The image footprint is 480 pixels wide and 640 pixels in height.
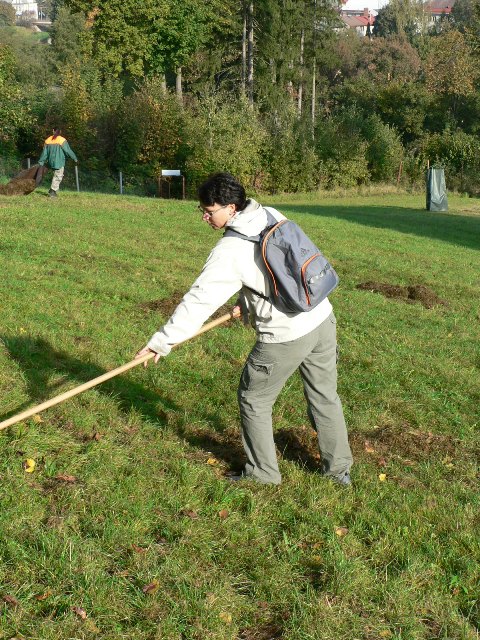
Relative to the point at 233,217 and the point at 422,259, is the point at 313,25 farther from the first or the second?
the point at 233,217

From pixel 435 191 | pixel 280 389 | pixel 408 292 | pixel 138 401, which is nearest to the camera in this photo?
pixel 280 389

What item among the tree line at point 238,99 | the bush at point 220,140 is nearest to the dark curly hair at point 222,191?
the tree line at point 238,99

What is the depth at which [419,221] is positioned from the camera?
25.4 meters

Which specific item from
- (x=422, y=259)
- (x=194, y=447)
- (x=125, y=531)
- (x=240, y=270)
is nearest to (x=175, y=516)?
(x=125, y=531)

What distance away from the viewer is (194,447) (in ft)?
18.3

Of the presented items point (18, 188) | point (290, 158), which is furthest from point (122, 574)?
point (290, 158)

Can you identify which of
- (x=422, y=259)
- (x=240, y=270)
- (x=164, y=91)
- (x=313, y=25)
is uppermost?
(x=313, y=25)

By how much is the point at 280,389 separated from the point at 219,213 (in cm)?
119

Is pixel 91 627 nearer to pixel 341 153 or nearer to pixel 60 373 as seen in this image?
pixel 60 373

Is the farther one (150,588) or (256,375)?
(256,375)

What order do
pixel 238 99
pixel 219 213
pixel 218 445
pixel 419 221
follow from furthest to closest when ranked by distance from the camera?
pixel 238 99 < pixel 419 221 < pixel 218 445 < pixel 219 213

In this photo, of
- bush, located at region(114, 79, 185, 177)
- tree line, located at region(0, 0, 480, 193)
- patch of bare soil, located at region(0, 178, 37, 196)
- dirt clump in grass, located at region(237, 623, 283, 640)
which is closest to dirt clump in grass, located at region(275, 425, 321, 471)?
dirt clump in grass, located at region(237, 623, 283, 640)

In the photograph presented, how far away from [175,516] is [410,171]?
44.6m

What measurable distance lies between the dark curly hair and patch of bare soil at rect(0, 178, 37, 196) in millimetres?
15251
